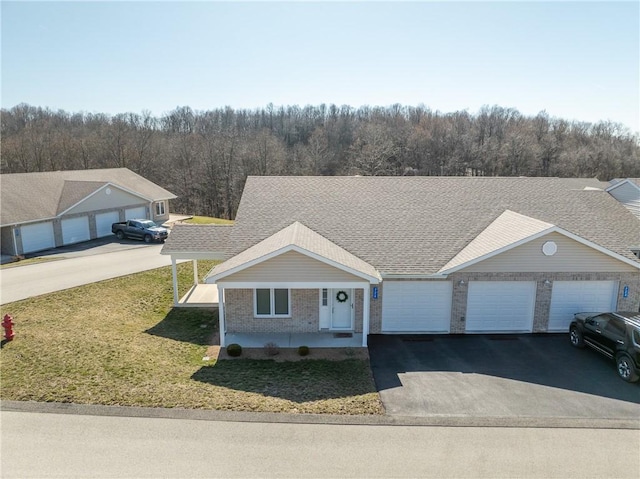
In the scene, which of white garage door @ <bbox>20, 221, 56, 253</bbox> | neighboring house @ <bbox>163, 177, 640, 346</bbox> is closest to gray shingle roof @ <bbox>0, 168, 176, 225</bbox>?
white garage door @ <bbox>20, 221, 56, 253</bbox>

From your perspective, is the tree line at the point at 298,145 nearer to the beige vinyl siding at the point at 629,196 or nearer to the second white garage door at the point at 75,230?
the second white garage door at the point at 75,230

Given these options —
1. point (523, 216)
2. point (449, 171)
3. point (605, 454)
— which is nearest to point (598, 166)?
point (449, 171)

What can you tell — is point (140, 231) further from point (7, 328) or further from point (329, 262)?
point (329, 262)

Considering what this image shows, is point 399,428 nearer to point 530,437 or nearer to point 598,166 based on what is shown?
point 530,437

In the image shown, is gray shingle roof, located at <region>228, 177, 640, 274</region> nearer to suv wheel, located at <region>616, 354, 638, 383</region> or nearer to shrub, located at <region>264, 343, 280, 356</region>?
shrub, located at <region>264, 343, 280, 356</region>

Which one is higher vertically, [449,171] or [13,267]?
[449,171]

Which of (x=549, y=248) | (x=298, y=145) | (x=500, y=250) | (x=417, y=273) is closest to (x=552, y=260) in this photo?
(x=549, y=248)
